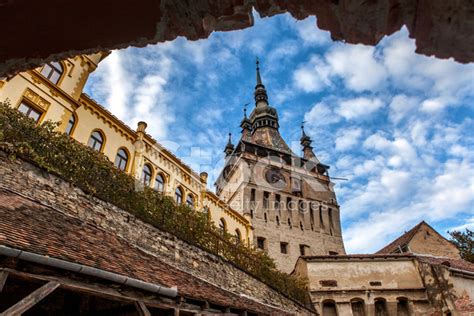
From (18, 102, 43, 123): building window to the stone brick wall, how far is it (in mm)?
5883

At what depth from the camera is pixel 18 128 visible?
1023 cm

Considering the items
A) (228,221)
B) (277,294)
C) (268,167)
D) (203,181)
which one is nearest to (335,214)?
(268,167)

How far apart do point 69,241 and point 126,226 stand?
13.7 ft

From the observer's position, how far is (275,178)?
4128 centimetres

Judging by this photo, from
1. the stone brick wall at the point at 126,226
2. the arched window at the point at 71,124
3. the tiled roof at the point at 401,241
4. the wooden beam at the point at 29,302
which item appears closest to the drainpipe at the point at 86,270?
the wooden beam at the point at 29,302

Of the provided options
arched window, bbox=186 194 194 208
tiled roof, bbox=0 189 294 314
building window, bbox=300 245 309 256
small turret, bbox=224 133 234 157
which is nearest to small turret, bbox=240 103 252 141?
small turret, bbox=224 133 234 157

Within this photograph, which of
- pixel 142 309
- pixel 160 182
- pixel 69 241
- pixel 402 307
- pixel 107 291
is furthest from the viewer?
pixel 160 182

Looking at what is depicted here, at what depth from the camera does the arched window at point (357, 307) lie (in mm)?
18047

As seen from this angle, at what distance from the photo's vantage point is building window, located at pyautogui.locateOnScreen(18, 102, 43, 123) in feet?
45.5

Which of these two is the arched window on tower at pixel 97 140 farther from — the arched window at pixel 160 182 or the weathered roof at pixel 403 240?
the weathered roof at pixel 403 240

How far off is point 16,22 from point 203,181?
24.0m

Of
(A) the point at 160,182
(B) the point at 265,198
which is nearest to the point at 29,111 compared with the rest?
(A) the point at 160,182

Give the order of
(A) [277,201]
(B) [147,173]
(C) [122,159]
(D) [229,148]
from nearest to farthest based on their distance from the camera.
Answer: (C) [122,159], (B) [147,173], (A) [277,201], (D) [229,148]

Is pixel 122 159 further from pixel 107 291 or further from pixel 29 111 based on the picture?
pixel 107 291
